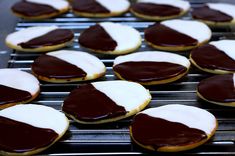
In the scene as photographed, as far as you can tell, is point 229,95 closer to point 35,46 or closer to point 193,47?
point 193,47

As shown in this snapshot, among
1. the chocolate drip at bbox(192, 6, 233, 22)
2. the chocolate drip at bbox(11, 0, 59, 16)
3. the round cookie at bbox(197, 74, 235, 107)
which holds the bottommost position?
the round cookie at bbox(197, 74, 235, 107)

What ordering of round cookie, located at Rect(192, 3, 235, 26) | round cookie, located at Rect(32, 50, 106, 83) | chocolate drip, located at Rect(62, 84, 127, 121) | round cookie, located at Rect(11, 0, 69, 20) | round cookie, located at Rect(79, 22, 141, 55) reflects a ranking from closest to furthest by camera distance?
chocolate drip, located at Rect(62, 84, 127, 121), round cookie, located at Rect(32, 50, 106, 83), round cookie, located at Rect(79, 22, 141, 55), round cookie, located at Rect(192, 3, 235, 26), round cookie, located at Rect(11, 0, 69, 20)

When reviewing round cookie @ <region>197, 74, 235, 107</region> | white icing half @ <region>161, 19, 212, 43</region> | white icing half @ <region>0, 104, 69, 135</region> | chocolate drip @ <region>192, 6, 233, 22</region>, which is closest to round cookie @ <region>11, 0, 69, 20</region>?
white icing half @ <region>161, 19, 212, 43</region>

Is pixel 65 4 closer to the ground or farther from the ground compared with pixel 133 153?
farther from the ground

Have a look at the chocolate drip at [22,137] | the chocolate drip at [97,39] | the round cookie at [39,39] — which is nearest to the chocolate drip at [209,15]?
the chocolate drip at [97,39]

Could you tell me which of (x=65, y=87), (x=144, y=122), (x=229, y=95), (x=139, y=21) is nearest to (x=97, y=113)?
(x=144, y=122)

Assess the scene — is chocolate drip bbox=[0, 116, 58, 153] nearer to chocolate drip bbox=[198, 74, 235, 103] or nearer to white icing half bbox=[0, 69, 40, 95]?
white icing half bbox=[0, 69, 40, 95]

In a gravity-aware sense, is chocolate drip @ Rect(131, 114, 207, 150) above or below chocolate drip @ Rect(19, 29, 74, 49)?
below

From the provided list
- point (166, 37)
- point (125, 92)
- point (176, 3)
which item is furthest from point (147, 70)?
point (176, 3)
